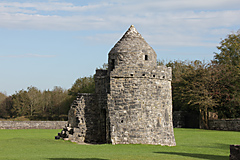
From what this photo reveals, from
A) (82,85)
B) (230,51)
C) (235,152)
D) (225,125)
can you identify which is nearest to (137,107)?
(235,152)

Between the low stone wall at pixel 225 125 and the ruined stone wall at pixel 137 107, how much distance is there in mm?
20738

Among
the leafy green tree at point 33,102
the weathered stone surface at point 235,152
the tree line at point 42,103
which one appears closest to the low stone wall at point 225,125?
the tree line at point 42,103

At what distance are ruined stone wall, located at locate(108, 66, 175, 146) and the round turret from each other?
432mm

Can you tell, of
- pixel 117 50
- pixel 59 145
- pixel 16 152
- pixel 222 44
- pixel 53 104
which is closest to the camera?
pixel 16 152

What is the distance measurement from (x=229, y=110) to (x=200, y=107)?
3.71 m

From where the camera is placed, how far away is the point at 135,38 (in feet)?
85.5

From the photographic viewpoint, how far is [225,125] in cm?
4491

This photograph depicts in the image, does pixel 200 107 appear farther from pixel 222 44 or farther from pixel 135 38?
pixel 135 38

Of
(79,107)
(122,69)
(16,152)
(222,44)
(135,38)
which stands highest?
(222,44)

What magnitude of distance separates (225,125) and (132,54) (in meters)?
23.8

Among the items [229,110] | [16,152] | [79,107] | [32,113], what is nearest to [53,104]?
[32,113]

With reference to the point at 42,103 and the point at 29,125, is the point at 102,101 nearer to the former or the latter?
the point at 29,125

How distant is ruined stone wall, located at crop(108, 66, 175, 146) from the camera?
79.5ft

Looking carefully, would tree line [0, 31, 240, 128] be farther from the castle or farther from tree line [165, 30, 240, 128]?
the castle
